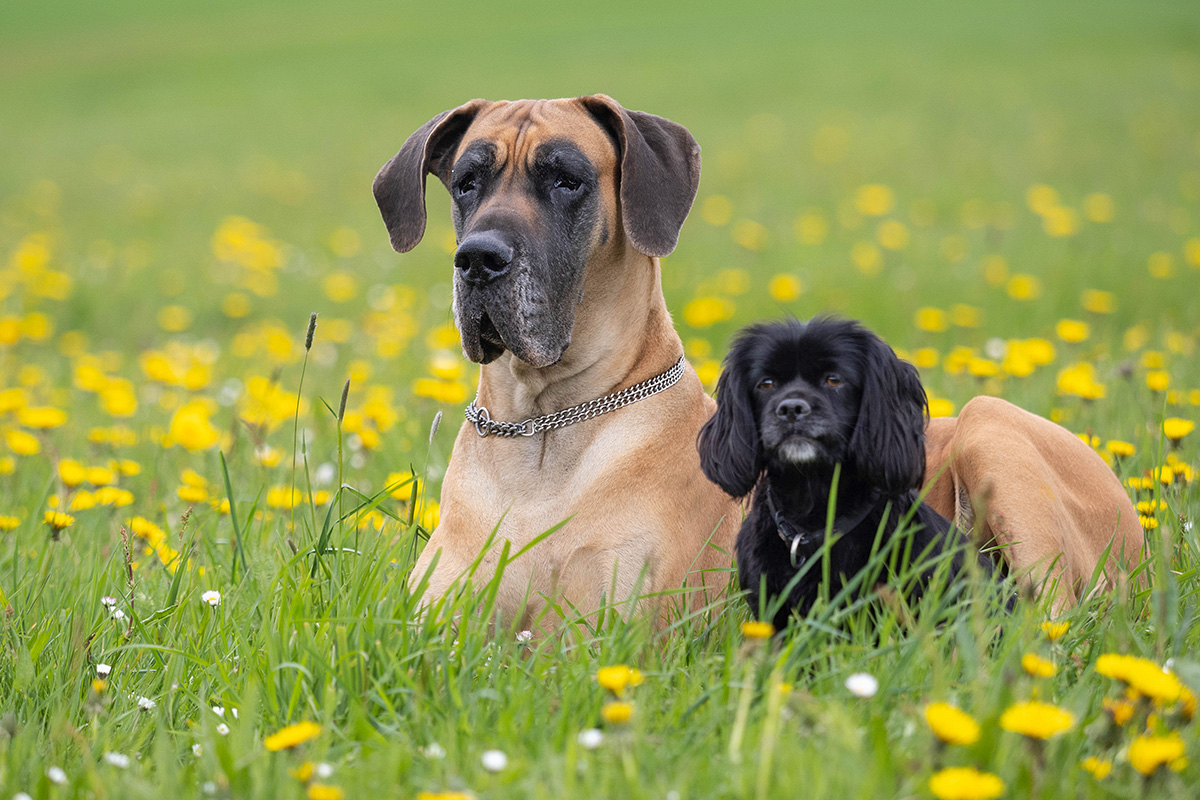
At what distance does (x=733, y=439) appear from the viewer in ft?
9.13

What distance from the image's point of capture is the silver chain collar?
3158 millimetres

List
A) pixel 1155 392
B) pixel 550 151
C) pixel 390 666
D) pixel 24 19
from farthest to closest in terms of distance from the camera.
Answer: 1. pixel 24 19
2. pixel 1155 392
3. pixel 550 151
4. pixel 390 666

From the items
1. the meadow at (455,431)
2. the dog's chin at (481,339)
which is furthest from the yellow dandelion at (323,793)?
the dog's chin at (481,339)

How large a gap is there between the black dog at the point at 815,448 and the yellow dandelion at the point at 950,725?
1076mm

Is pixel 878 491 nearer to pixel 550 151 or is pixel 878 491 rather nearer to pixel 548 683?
pixel 548 683

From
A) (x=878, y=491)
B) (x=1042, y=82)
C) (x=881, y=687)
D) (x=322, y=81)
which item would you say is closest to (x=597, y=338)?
(x=878, y=491)

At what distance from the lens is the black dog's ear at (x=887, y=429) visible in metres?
2.70

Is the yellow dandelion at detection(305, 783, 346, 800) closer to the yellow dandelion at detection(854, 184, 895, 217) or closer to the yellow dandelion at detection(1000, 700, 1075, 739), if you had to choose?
the yellow dandelion at detection(1000, 700, 1075, 739)

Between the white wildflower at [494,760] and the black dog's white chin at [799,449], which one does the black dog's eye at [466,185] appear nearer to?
the black dog's white chin at [799,449]

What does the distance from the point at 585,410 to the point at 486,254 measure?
546 mm

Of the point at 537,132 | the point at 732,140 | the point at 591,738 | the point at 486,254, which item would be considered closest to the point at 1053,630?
the point at 591,738

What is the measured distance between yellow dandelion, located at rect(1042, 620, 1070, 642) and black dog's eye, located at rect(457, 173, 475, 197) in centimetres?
191

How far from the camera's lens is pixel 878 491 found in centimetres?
283

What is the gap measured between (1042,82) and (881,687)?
20.7 meters
